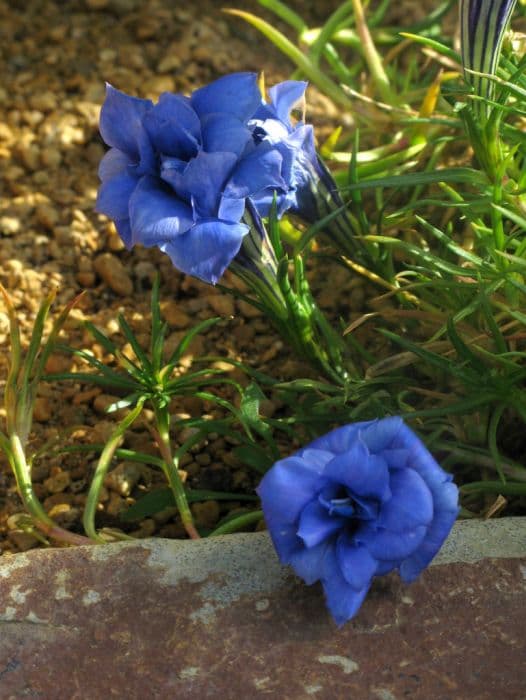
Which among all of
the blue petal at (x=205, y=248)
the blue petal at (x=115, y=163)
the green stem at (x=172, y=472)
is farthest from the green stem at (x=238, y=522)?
the blue petal at (x=115, y=163)

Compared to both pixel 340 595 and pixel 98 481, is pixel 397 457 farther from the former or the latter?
pixel 98 481

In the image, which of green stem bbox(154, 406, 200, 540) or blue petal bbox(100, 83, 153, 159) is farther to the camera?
green stem bbox(154, 406, 200, 540)

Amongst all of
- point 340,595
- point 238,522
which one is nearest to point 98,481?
point 238,522

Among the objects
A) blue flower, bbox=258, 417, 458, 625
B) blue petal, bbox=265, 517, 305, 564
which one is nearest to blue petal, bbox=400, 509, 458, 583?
blue flower, bbox=258, 417, 458, 625

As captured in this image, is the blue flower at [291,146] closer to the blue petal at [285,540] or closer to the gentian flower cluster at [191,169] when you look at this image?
the gentian flower cluster at [191,169]

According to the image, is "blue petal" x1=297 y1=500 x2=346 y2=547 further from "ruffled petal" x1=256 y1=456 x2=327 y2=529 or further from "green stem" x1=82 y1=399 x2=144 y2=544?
"green stem" x1=82 y1=399 x2=144 y2=544

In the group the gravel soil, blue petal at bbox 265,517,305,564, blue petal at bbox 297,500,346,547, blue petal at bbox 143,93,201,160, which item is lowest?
the gravel soil
